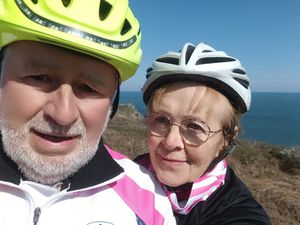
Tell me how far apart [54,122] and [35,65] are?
365mm

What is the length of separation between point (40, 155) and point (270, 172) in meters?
9.76

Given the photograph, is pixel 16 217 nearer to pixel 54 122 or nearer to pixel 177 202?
pixel 54 122

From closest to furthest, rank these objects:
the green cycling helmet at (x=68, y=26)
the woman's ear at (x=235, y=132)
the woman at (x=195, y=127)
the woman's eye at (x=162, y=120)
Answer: the green cycling helmet at (x=68, y=26) → the woman at (x=195, y=127) → the woman's eye at (x=162, y=120) → the woman's ear at (x=235, y=132)

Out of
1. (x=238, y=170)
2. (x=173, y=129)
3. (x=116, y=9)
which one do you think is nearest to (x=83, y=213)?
(x=173, y=129)

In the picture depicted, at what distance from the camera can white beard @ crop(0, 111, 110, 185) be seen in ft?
6.81

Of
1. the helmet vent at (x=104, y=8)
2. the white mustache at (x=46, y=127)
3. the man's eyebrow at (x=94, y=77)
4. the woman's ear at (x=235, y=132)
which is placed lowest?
the woman's ear at (x=235, y=132)

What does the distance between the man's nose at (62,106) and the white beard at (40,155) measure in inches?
2.1

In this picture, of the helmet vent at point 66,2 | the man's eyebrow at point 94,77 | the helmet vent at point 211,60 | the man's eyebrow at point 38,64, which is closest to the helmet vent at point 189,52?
the helmet vent at point 211,60

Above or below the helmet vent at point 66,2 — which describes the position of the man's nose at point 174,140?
below

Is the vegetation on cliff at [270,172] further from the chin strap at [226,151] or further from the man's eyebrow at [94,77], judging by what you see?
the man's eyebrow at [94,77]

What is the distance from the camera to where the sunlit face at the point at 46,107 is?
6.74 ft

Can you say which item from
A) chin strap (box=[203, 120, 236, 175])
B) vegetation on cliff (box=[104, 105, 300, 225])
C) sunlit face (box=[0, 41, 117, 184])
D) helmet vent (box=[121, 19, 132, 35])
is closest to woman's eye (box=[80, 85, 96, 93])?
sunlit face (box=[0, 41, 117, 184])

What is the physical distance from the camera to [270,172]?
10648 mm

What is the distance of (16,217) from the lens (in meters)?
2.02
